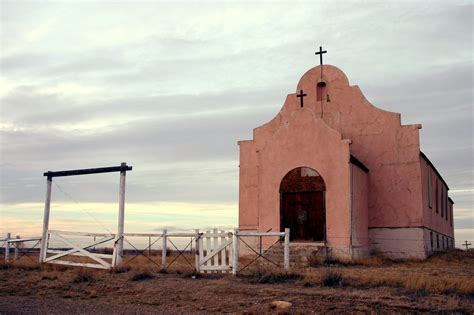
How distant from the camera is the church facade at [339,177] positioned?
25047mm

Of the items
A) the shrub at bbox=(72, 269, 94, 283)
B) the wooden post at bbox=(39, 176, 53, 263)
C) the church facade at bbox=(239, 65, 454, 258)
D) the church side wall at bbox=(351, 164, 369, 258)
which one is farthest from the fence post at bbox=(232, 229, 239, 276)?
the wooden post at bbox=(39, 176, 53, 263)

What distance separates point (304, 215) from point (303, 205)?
482 mm

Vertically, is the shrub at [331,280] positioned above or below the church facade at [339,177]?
below

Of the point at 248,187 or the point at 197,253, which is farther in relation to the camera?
the point at 248,187

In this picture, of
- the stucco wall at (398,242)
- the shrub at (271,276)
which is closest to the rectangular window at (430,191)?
the stucco wall at (398,242)

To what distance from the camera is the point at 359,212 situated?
86.1ft

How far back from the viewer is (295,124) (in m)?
26.4

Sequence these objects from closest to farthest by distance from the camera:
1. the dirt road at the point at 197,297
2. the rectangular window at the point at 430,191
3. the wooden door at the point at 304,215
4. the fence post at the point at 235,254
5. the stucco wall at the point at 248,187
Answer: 1. the dirt road at the point at 197,297
2. the fence post at the point at 235,254
3. the wooden door at the point at 304,215
4. the stucco wall at the point at 248,187
5. the rectangular window at the point at 430,191

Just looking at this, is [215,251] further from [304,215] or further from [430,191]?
[430,191]

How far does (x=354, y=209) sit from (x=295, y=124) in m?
5.04

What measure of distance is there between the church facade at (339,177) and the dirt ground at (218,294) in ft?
25.8

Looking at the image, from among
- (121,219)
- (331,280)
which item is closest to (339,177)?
(331,280)

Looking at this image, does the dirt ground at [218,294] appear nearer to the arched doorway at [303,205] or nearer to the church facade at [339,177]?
the arched doorway at [303,205]

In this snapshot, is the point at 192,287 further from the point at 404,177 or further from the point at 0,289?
the point at 404,177
